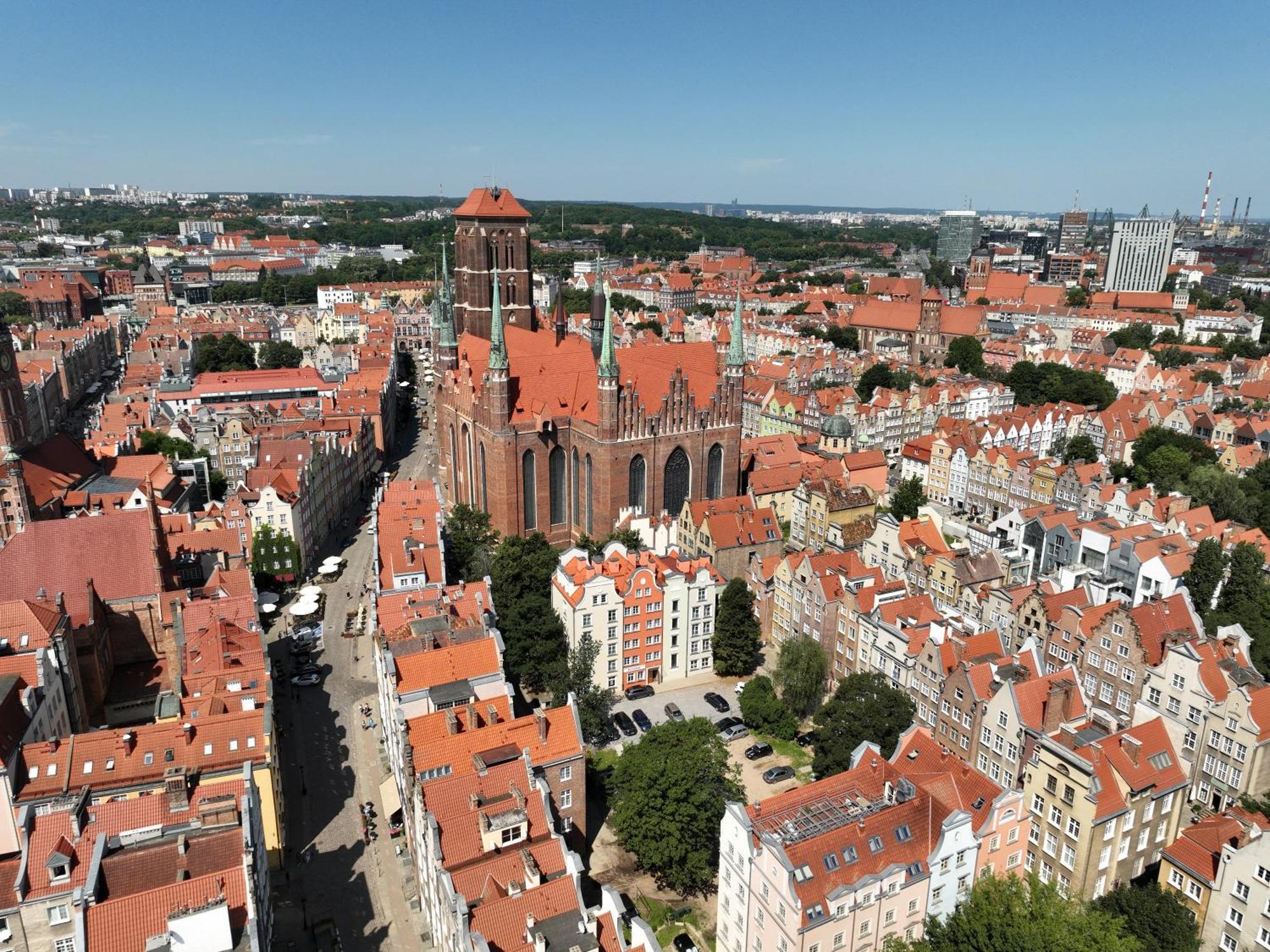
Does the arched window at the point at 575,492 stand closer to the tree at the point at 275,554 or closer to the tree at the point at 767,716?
the tree at the point at 275,554

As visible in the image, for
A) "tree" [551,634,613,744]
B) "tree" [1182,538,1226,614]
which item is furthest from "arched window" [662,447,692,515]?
"tree" [1182,538,1226,614]

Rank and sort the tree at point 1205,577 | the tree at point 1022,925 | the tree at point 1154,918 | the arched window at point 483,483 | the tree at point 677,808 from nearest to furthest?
the tree at point 1022,925 < the tree at point 1154,918 < the tree at point 677,808 < the tree at point 1205,577 < the arched window at point 483,483

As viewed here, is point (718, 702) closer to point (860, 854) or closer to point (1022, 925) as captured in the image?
point (860, 854)

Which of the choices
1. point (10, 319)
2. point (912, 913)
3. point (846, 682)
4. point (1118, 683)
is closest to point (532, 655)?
point (846, 682)

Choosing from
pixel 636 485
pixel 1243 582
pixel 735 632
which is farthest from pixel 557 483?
pixel 1243 582

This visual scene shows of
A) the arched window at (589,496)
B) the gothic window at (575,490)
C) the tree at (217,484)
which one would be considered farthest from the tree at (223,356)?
the arched window at (589,496)

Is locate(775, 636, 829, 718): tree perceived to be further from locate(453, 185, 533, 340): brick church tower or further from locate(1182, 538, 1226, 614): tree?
locate(453, 185, 533, 340): brick church tower

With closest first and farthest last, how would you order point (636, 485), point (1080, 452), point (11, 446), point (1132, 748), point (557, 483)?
point (1132, 748) < point (11, 446) < point (636, 485) < point (557, 483) < point (1080, 452)
